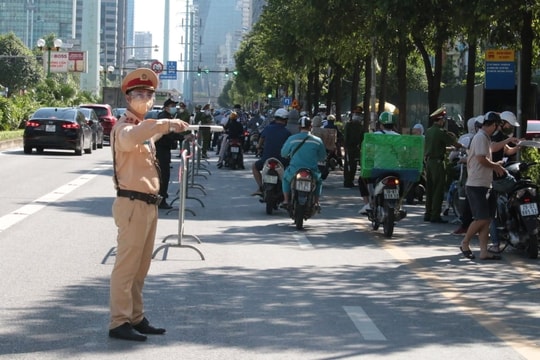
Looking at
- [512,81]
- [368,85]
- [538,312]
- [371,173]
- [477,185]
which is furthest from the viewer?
[368,85]

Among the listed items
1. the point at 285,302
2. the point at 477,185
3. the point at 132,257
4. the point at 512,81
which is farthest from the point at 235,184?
the point at 132,257

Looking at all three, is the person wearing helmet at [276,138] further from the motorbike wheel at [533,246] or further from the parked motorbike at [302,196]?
the motorbike wheel at [533,246]

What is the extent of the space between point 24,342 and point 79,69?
363ft

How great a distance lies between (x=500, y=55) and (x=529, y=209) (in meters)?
16.0

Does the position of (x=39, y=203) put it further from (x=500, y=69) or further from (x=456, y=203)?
(x=500, y=69)

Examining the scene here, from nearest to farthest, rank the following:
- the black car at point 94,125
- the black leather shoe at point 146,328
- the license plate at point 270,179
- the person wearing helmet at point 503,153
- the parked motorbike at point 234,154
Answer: the black leather shoe at point 146,328 < the person wearing helmet at point 503,153 < the license plate at point 270,179 < the parked motorbike at point 234,154 < the black car at point 94,125

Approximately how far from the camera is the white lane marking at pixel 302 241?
15.0m

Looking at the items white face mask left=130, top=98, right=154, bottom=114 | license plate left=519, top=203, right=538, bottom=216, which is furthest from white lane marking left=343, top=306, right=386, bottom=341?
license plate left=519, top=203, right=538, bottom=216

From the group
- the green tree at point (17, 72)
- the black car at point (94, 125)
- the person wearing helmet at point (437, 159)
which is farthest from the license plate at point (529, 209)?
the green tree at point (17, 72)

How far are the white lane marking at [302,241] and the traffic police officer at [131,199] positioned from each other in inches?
260

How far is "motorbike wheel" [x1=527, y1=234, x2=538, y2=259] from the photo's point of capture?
14305 mm

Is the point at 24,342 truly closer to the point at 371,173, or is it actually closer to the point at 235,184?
the point at 371,173

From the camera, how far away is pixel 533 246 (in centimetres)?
1435

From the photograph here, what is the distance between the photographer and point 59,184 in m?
24.2
